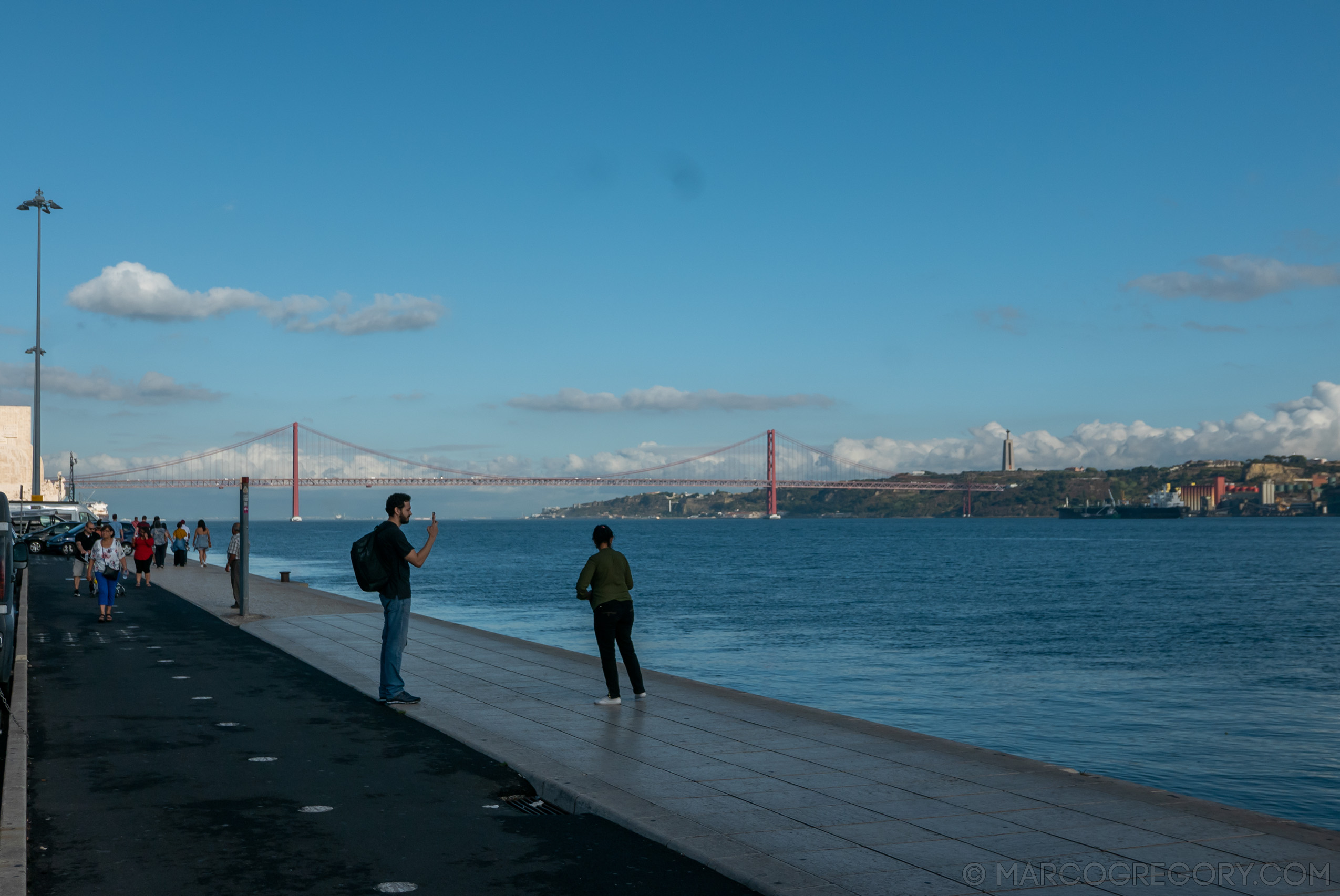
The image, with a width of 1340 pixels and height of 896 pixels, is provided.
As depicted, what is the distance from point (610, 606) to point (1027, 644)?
19.0m

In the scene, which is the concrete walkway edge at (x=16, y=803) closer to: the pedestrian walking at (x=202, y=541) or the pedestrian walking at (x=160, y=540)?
the pedestrian walking at (x=202, y=541)

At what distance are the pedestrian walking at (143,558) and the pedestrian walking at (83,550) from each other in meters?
0.95

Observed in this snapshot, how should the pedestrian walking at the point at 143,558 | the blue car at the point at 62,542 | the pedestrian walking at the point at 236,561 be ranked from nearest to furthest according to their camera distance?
the pedestrian walking at the point at 236,561
the pedestrian walking at the point at 143,558
the blue car at the point at 62,542

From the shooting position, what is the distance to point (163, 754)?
27.1 ft

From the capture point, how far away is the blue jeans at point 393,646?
10422 millimetres

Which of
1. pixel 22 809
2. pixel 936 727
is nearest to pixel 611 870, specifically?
pixel 22 809

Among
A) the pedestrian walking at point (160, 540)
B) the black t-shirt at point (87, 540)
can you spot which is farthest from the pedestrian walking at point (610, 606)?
the pedestrian walking at point (160, 540)

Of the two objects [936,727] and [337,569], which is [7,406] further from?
[936,727]

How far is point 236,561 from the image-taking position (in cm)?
2073

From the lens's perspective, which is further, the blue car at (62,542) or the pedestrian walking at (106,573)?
the blue car at (62,542)

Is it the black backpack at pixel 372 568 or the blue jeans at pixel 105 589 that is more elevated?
the black backpack at pixel 372 568

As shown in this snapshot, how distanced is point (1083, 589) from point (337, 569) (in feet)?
120

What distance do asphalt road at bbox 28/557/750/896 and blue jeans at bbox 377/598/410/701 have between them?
0.84 ft

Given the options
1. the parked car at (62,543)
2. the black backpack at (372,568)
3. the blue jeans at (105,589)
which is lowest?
the parked car at (62,543)
